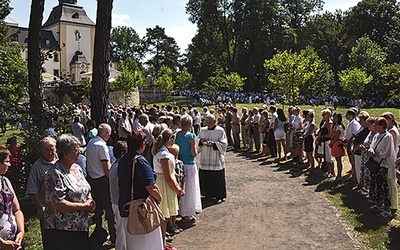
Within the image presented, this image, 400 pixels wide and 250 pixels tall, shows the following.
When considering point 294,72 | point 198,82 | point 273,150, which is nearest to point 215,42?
point 198,82

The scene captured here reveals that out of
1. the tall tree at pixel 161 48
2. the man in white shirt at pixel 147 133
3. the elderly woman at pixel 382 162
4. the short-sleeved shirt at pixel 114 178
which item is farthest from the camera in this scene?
the tall tree at pixel 161 48

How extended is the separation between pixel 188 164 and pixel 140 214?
9.73ft

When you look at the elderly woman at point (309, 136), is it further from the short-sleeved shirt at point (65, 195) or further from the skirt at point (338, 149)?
the short-sleeved shirt at point (65, 195)

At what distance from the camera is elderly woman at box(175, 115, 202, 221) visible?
24.1 feet

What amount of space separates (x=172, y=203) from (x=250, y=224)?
6.28 feet

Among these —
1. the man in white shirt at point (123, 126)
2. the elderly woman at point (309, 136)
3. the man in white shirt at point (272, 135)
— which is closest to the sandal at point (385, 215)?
the elderly woman at point (309, 136)

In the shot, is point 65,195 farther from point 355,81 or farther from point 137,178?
point 355,81

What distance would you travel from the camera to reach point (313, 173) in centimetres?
1141

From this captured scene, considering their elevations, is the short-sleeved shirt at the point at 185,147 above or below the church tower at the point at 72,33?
below

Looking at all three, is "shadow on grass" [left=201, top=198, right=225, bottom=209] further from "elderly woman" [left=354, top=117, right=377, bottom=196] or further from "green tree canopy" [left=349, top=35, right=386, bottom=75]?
"green tree canopy" [left=349, top=35, right=386, bottom=75]

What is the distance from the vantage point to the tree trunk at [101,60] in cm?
955

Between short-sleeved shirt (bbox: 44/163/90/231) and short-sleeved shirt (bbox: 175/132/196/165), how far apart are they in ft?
10.7

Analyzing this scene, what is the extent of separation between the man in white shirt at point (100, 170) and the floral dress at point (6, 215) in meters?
1.94

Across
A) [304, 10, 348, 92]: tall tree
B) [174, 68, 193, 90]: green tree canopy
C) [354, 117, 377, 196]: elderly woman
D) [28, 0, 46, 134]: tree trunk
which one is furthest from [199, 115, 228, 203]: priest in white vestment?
[304, 10, 348, 92]: tall tree
